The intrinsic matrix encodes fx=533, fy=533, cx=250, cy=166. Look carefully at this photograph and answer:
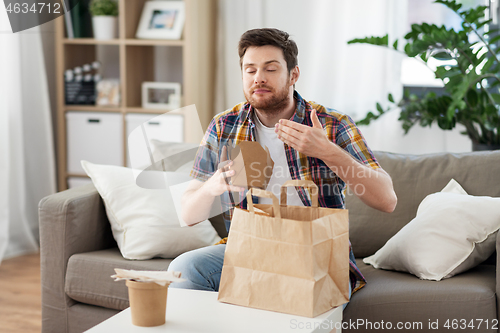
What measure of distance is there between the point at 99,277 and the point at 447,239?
1.15m

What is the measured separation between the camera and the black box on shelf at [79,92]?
3.32 m

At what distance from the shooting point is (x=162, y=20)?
10.5 feet

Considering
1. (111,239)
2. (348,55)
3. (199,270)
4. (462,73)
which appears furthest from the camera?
(348,55)

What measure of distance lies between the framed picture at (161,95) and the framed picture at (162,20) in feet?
0.95

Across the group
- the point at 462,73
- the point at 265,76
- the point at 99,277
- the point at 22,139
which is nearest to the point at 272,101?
the point at 265,76

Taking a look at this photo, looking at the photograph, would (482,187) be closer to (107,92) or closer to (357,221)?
(357,221)

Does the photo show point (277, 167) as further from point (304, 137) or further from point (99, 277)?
point (99, 277)

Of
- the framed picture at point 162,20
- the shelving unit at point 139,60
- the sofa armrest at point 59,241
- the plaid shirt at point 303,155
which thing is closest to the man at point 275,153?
the plaid shirt at point 303,155

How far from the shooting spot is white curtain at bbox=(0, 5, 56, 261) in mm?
3029

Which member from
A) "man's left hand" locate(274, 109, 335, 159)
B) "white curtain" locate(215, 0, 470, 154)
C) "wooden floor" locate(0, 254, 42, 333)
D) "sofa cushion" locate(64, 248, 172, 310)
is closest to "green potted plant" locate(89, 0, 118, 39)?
"white curtain" locate(215, 0, 470, 154)

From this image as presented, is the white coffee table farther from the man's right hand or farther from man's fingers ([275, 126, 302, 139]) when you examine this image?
man's fingers ([275, 126, 302, 139])

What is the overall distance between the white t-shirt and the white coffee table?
444 mm

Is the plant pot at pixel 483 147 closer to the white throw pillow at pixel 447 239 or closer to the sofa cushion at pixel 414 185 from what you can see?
the sofa cushion at pixel 414 185

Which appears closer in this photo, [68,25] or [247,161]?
[247,161]
